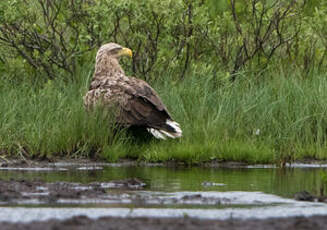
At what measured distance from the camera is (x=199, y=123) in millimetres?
12406

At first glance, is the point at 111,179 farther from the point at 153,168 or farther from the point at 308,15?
the point at 308,15

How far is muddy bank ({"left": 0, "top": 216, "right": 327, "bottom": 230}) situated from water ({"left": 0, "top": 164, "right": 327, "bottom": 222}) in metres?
0.31

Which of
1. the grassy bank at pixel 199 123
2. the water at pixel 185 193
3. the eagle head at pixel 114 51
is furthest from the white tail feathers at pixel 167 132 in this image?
the eagle head at pixel 114 51

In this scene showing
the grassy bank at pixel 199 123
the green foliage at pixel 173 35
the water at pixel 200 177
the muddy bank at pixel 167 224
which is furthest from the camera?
the green foliage at pixel 173 35

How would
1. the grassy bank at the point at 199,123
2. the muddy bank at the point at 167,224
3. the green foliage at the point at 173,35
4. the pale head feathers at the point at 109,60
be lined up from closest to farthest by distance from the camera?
the muddy bank at the point at 167,224, the grassy bank at the point at 199,123, the pale head feathers at the point at 109,60, the green foliage at the point at 173,35

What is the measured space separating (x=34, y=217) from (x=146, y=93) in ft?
20.1

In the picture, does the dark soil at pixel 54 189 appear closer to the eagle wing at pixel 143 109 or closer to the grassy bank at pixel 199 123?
the grassy bank at pixel 199 123

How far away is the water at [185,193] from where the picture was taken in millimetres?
6590

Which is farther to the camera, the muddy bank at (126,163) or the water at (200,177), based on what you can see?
the muddy bank at (126,163)

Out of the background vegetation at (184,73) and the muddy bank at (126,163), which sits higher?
the background vegetation at (184,73)

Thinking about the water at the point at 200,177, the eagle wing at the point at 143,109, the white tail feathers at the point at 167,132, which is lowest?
the water at the point at 200,177

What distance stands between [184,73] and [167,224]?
371 inches

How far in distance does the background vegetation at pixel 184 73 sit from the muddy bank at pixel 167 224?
5.23m

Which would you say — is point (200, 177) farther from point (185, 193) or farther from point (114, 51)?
point (114, 51)
